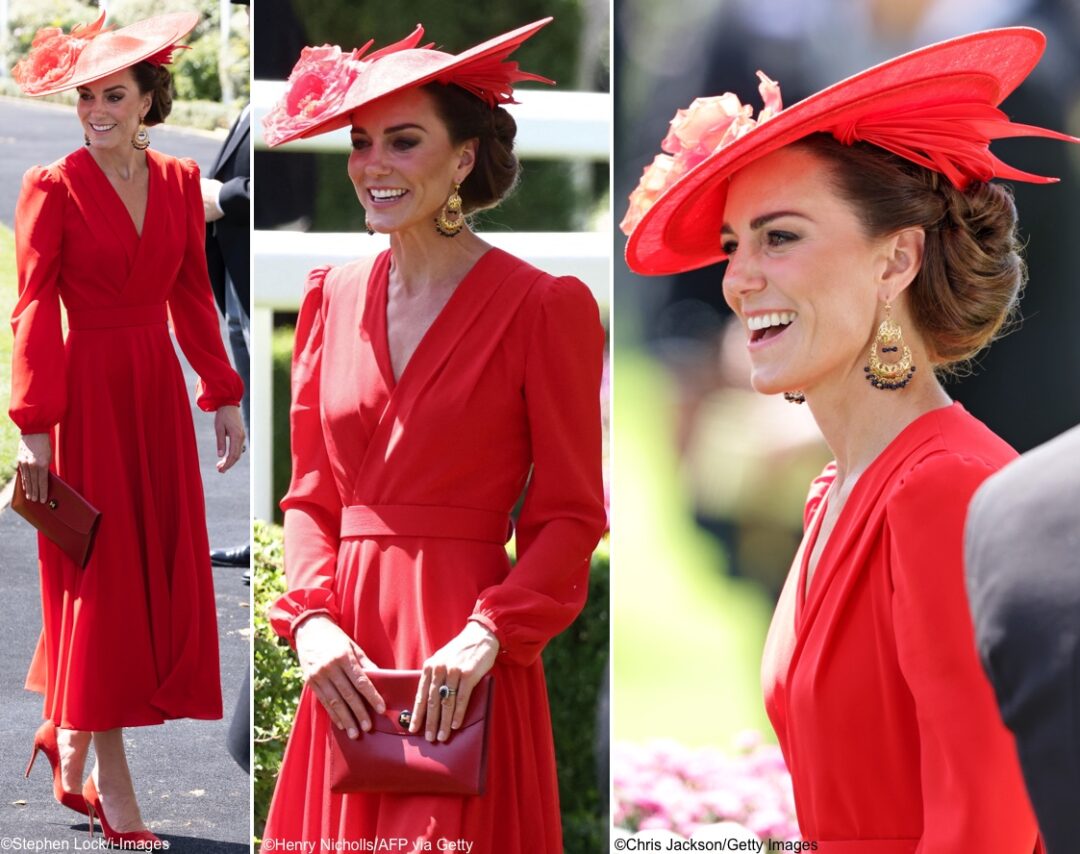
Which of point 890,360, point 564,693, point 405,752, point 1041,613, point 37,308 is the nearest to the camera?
point 1041,613

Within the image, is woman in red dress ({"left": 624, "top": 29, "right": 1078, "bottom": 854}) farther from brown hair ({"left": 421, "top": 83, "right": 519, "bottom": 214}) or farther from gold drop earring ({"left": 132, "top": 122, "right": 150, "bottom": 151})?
gold drop earring ({"left": 132, "top": 122, "right": 150, "bottom": 151})

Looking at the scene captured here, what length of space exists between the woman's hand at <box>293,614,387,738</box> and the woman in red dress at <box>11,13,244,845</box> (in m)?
1.03

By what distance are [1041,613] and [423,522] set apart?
2.07 metres

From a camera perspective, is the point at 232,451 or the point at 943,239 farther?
the point at 232,451

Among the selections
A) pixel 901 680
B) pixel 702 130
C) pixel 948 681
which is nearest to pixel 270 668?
pixel 702 130

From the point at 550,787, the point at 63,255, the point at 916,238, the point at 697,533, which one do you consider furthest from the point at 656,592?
the point at 916,238

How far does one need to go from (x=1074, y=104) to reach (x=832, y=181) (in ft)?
5.48

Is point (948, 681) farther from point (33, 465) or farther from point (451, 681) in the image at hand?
point (33, 465)

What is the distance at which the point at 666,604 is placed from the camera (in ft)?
11.5

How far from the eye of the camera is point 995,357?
136 inches

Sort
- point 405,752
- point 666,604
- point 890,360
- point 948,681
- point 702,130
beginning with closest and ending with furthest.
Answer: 1. point 948,681
2. point 890,360
3. point 702,130
4. point 405,752
5. point 666,604

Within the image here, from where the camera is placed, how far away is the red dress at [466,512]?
8.55ft

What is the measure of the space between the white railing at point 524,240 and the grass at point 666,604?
246mm

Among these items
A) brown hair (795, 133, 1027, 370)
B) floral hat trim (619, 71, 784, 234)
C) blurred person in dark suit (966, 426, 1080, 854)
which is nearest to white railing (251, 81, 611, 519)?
floral hat trim (619, 71, 784, 234)
